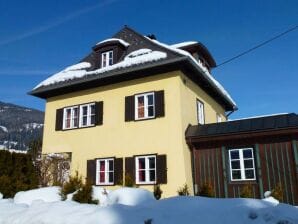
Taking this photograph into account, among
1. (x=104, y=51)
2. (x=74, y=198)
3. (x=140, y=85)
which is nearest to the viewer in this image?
(x=74, y=198)

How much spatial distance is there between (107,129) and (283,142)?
7.91 metres

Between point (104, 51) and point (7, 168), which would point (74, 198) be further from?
point (104, 51)

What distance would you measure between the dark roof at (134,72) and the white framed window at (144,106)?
1.00 m

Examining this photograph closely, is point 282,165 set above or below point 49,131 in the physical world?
below

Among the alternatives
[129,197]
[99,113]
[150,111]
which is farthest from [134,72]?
[129,197]

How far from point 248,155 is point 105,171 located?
21.6ft

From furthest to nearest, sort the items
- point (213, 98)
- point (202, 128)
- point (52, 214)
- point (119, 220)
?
point (213, 98)
point (202, 128)
point (52, 214)
point (119, 220)

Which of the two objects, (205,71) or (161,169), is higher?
(205,71)

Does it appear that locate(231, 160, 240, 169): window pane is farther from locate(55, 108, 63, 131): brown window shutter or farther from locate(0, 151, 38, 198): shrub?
locate(55, 108, 63, 131): brown window shutter

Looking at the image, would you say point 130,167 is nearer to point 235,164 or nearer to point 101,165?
point 101,165

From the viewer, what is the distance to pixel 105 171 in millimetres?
15500

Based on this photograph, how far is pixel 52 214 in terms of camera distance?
633cm

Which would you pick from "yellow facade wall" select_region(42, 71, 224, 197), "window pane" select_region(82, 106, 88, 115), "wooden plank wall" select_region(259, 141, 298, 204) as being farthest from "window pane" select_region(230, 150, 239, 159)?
"window pane" select_region(82, 106, 88, 115)

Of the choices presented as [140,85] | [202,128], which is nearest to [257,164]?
[202,128]
